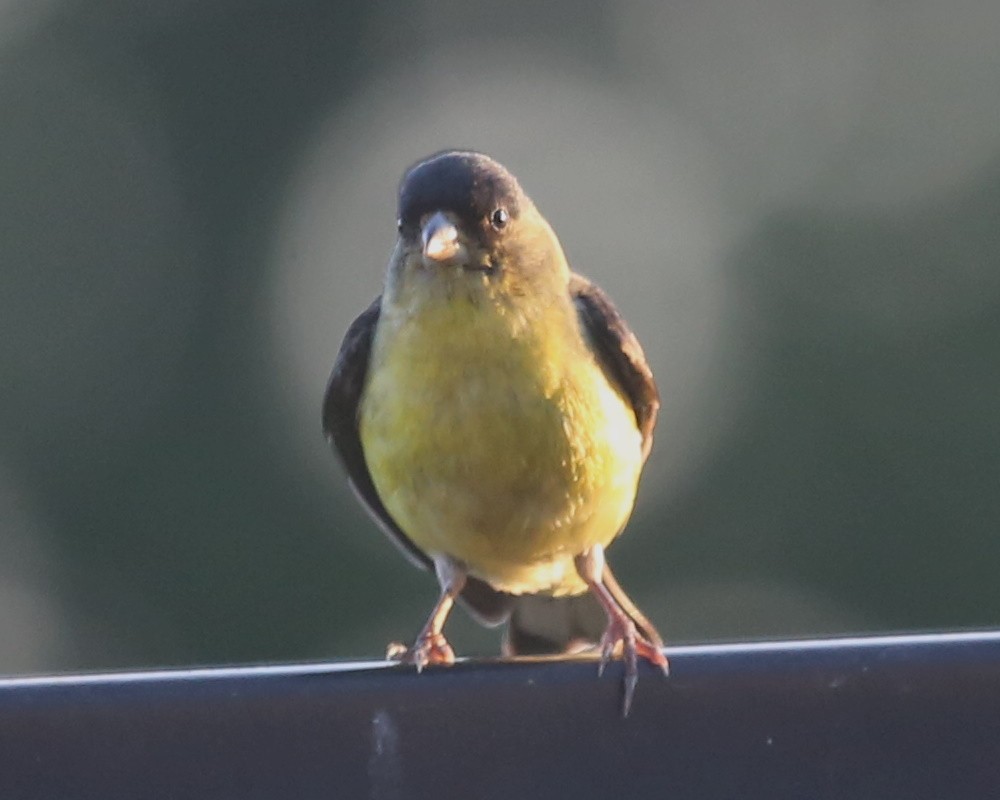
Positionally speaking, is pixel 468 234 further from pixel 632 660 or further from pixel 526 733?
pixel 526 733

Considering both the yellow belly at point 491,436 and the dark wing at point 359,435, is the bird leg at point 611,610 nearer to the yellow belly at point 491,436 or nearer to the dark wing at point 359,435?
the yellow belly at point 491,436

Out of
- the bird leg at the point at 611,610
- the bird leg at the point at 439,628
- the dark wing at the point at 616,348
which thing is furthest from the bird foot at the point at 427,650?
the dark wing at the point at 616,348

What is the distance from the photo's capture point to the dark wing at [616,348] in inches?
197

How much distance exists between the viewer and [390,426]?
4707 mm

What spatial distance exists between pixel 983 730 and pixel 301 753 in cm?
96

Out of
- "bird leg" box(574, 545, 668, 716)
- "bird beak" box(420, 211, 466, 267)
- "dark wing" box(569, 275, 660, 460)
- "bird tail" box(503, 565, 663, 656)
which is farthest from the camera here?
"bird tail" box(503, 565, 663, 656)

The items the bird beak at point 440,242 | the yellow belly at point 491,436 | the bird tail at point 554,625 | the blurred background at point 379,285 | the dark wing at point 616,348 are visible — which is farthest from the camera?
the blurred background at point 379,285

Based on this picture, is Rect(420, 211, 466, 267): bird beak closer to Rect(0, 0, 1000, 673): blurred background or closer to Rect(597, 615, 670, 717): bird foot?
Rect(597, 615, 670, 717): bird foot

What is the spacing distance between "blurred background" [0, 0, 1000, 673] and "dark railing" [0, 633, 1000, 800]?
8.31 meters

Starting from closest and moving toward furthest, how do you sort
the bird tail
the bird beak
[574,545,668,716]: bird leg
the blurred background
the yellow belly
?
[574,545,668,716]: bird leg → the yellow belly → the bird beak → the bird tail → the blurred background

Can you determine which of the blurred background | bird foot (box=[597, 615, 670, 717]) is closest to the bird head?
bird foot (box=[597, 615, 670, 717])

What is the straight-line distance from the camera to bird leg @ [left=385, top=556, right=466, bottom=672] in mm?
4816

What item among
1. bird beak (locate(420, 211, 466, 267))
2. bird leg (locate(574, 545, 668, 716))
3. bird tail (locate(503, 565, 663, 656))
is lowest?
bird tail (locate(503, 565, 663, 656))

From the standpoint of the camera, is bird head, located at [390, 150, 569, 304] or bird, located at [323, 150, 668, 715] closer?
bird, located at [323, 150, 668, 715]
